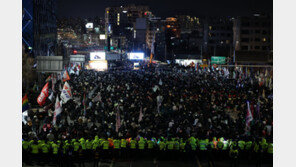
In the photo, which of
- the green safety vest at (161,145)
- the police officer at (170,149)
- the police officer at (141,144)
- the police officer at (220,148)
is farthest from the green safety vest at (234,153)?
the police officer at (141,144)

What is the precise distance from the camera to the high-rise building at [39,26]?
45281 millimetres

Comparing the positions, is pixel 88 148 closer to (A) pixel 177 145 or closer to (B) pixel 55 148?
(B) pixel 55 148

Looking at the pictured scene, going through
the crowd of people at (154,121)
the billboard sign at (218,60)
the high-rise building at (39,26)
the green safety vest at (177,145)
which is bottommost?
the green safety vest at (177,145)

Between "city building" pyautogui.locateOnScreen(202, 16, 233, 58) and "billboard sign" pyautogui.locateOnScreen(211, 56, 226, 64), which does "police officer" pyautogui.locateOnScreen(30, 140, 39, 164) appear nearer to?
"billboard sign" pyautogui.locateOnScreen(211, 56, 226, 64)

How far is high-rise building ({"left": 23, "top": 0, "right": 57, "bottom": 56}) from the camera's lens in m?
45.3

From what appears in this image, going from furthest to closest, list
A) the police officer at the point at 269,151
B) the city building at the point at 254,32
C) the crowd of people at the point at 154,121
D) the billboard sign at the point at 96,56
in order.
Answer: the city building at the point at 254,32 → the billboard sign at the point at 96,56 → the crowd of people at the point at 154,121 → the police officer at the point at 269,151

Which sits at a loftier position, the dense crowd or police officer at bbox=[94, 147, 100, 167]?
the dense crowd

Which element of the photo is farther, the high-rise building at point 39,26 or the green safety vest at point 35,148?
the high-rise building at point 39,26

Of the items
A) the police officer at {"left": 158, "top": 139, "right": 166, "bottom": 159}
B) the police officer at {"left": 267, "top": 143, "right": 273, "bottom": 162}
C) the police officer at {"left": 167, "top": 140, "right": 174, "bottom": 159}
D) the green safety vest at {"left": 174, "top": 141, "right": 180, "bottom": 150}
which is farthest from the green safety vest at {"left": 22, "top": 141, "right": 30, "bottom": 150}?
the police officer at {"left": 267, "top": 143, "right": 273, "bottom": 162}

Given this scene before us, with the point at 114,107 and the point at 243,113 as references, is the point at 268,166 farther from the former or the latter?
the point at 114,107

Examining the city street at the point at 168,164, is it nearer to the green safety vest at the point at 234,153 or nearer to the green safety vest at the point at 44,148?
the green safety vest at the point at 234,153

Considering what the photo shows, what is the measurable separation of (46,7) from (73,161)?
170ft

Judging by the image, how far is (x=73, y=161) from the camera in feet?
43.9

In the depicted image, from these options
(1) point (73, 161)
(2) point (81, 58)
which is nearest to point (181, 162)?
(1) point (73, 161)
